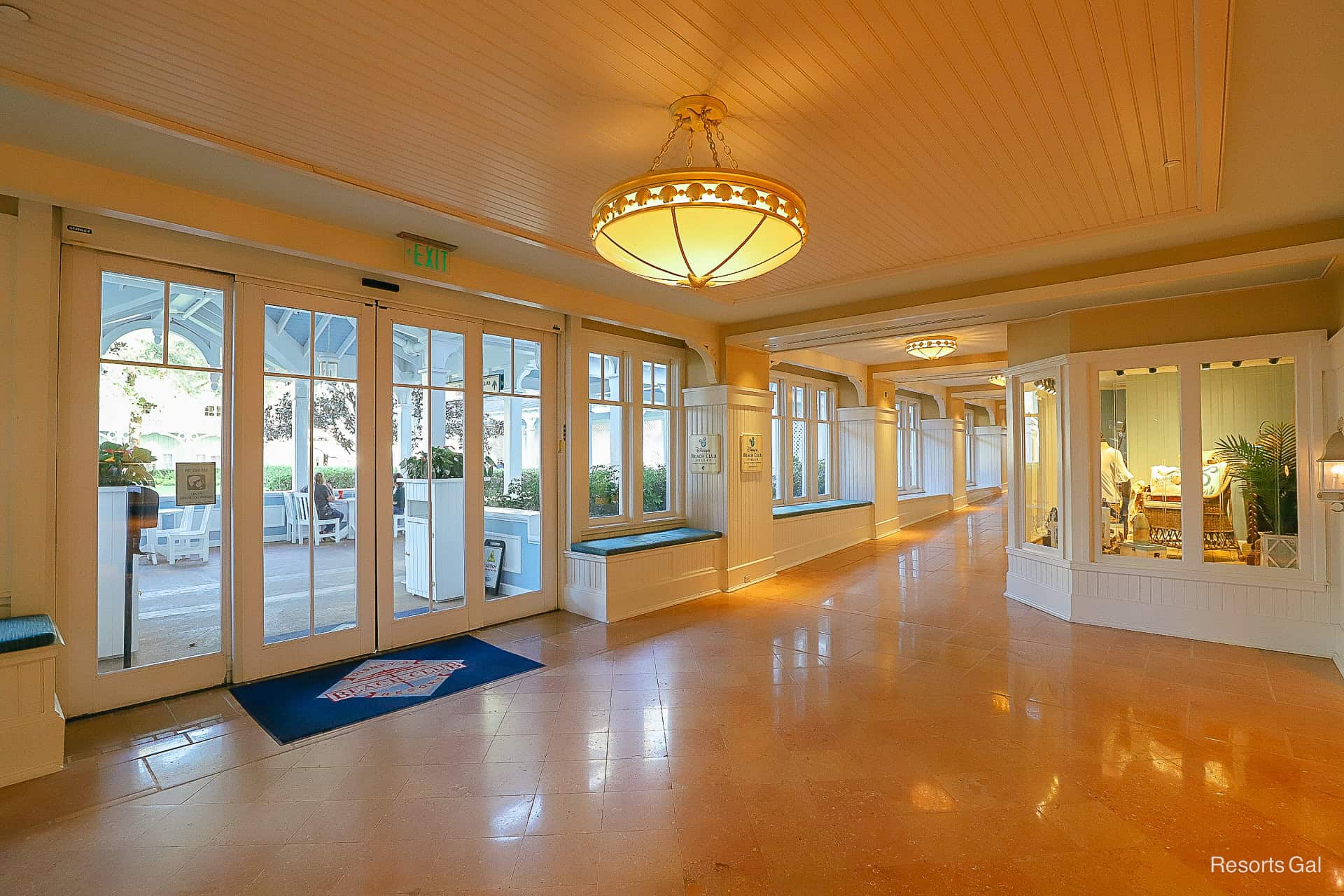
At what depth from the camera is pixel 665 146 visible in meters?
2.93

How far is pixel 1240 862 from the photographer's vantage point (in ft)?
7.57

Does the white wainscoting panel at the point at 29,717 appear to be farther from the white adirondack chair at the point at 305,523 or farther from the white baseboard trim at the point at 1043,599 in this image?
the white baseboard trim at the point at 1043,599

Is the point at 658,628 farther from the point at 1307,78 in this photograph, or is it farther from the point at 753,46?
the point at 1307,78

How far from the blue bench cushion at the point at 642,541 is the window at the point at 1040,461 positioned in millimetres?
3208

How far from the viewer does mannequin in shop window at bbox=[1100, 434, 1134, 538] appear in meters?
5.58

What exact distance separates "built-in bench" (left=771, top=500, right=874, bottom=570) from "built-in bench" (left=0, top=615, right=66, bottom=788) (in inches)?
262

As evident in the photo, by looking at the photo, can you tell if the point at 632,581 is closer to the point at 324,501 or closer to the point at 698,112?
the point at 324,501

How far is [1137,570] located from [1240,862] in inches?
145

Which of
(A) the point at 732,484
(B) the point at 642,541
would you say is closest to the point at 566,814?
(B) the point at 642,541

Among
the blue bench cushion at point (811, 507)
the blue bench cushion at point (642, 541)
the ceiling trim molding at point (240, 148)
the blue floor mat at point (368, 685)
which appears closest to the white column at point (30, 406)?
the ceiling trim molding at point (240, 148)

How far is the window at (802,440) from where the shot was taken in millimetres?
9336

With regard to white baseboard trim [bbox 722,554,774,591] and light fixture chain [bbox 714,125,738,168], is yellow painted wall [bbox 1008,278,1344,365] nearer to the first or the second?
white baseboard trim [bbox 722,554,774,591]

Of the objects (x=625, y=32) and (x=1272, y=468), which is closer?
(x=625, y=32)

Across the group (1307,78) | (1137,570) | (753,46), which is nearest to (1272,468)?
(1137,570)
